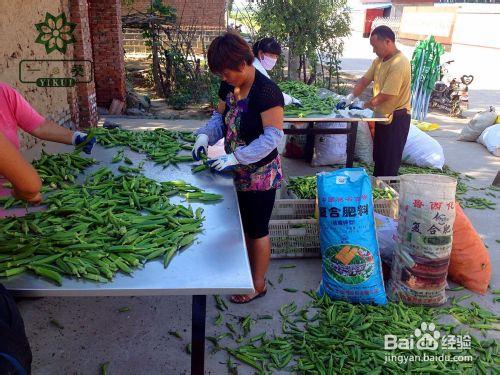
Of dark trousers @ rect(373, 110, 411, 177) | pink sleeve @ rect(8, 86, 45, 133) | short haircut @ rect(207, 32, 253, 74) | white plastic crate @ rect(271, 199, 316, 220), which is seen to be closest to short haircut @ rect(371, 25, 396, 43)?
dark trousers @ rect(373, 110, 411, 177)

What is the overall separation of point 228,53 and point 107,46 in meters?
7.51

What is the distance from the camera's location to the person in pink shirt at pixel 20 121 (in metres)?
2.98

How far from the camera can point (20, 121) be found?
123 inches

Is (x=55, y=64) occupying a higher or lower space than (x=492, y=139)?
higher

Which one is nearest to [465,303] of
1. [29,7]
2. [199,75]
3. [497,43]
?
[29,7]

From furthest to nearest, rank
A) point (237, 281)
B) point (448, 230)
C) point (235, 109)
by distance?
point (448, 230)
point (235, 109)
point (237, 281)

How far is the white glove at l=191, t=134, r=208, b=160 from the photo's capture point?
3451 millimetres

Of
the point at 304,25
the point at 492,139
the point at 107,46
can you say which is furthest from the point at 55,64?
the point at 492,139

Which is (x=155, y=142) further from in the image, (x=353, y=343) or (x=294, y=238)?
(x=353, y=343)

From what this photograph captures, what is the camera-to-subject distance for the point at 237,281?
6.61ft

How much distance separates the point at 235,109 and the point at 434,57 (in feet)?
29.4

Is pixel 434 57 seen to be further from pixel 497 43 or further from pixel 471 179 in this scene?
pixel 497 43

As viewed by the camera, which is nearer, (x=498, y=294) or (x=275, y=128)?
(x=275, y=128)

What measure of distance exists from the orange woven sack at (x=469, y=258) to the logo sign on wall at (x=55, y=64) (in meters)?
4.94
